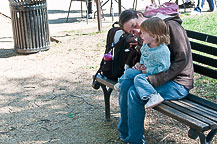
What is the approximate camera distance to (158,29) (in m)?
3.29

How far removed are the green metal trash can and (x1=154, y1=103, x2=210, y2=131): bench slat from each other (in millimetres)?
4525

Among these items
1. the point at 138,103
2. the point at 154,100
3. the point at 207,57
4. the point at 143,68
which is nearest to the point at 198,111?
the point at 154,100

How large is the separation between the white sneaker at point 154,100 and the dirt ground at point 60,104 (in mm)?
657

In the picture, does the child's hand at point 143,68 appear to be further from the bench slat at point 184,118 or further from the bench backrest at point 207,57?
the bench backrest at point 207,57

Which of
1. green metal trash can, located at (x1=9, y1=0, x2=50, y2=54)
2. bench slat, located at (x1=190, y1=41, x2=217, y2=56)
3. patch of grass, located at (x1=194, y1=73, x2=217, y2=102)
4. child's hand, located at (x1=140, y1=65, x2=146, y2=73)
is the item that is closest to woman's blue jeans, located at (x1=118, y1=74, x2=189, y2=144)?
child's hand, located at (x1=140, y1=65, x2=146, y2=73)

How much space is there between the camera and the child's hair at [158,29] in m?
3.28

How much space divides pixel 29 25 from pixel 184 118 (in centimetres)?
491

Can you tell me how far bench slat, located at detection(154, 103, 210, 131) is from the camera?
285 cm

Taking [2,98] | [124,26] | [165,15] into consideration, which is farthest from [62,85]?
[165,15]

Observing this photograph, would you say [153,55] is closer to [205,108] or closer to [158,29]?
[158,29]

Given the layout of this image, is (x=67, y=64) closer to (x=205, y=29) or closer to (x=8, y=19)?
(x=205, y=29)

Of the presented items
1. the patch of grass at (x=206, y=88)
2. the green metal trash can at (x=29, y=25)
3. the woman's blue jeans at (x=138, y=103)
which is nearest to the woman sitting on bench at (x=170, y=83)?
the woman's blue jeans at (x=138, y=103)

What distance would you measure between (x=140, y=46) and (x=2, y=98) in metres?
2.49

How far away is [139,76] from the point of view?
339 cm
